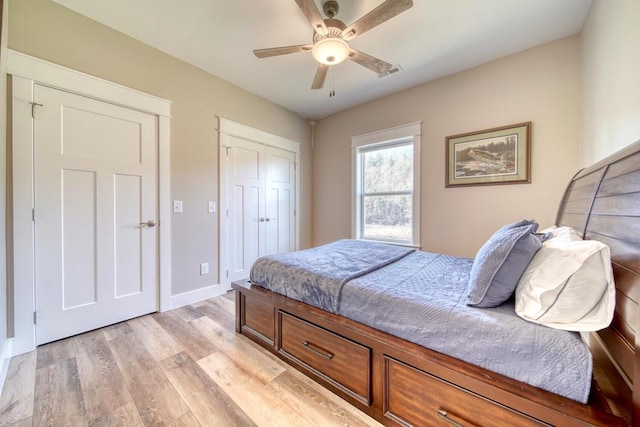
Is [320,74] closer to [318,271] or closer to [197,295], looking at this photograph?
[318,271]

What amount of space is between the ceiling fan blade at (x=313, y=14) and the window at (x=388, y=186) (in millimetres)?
1839

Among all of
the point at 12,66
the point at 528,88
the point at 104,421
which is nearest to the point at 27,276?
the point at 104,421

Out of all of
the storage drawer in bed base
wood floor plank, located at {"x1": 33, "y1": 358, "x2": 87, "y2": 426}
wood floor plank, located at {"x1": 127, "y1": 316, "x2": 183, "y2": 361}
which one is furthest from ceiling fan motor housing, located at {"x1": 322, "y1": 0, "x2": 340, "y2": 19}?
wood floor plank, located at {"x1": 33, "y1": 358, "x2": 87, "y2": 426}

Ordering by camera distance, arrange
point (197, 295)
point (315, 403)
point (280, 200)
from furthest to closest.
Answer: point (280, 200) < point (197, 295) < point (315, 403)

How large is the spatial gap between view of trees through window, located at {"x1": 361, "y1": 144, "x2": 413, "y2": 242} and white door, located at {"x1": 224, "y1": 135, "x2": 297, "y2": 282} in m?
1.20

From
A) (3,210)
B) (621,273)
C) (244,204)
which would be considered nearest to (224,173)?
(244,204)

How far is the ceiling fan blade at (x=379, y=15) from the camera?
142cm

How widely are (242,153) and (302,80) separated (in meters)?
1.20

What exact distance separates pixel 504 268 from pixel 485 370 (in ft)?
1.39

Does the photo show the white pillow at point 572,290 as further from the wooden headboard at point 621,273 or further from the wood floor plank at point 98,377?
the wood floor plank at point 98,377

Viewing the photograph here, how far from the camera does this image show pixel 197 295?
272 centimetres

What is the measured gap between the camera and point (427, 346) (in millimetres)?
1106

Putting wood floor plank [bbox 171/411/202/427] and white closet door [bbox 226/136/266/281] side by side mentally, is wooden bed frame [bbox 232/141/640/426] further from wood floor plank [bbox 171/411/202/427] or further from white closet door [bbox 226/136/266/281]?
white closet door [bbox 226/136/266/281]

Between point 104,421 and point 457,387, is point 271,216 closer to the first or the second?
point 104,421
